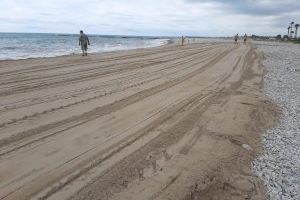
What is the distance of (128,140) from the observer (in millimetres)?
6191

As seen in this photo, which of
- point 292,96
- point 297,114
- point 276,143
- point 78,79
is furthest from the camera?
point 78,79

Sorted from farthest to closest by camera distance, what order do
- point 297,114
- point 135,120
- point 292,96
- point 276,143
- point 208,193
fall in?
point 292,96 < point 297,114 < point 135,120 < point 276,143 < point 208,193

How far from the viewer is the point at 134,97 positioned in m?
9.66

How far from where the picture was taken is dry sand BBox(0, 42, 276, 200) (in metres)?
4.54

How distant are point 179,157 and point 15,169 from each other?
2.37 meters

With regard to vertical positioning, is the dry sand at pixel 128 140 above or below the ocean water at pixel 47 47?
above

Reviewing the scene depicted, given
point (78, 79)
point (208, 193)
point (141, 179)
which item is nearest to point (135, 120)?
point (141, 179)

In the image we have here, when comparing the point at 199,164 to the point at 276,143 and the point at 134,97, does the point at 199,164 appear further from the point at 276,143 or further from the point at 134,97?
the point at 134,97

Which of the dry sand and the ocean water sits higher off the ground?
the dry sand

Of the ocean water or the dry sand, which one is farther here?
the ocean water

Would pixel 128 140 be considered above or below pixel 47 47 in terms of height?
above

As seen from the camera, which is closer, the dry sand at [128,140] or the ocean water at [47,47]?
the dry sand at [128,140]

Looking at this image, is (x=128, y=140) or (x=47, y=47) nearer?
(x=128, y=140)

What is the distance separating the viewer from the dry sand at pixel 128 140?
14.9 feet
